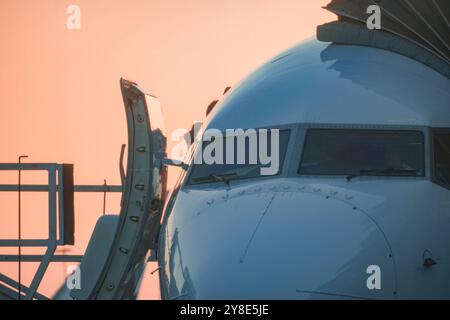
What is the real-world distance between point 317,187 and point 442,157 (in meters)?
1.59

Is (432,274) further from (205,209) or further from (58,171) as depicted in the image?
(58,171)

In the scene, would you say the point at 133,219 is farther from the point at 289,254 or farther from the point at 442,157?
the point at 289,254

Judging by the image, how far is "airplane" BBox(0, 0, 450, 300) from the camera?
42.2 ft

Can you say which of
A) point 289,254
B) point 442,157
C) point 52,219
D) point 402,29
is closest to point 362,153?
point 442,157

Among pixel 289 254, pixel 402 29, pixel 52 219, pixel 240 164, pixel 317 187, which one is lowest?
pixel 289 254

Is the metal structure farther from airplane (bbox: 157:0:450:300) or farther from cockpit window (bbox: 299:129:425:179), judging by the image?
cockpit window (bbox: 299:129:425:179)

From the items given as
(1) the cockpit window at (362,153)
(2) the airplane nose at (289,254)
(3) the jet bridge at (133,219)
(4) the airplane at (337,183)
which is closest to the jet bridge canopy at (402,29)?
(4) the airplane at (337,183)

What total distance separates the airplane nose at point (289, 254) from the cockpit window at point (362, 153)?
864 millimetres

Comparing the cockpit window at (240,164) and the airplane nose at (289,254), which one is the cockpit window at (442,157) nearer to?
the airplane nose at (289,254)

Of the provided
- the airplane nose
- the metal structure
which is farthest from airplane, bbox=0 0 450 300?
the metal structure

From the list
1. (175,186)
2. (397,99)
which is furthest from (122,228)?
(397,99)

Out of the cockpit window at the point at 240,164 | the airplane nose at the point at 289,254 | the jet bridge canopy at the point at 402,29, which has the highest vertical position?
the jet bridge canopy at the point at 402,29

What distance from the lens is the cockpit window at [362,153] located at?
14.2 metres

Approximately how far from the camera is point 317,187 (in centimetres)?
1365
